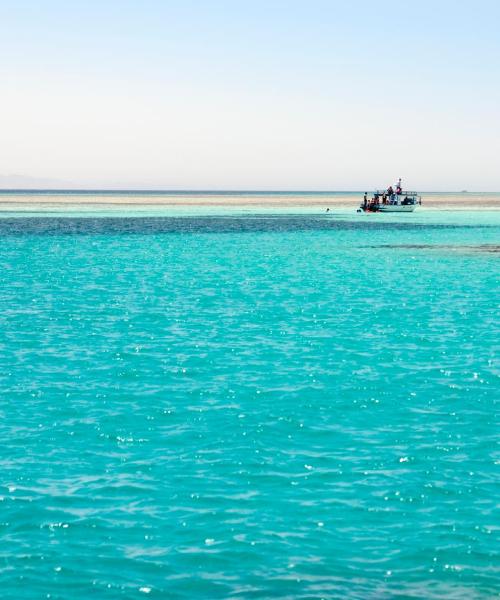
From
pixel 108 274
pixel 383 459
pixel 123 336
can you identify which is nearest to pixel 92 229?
pixel 108 274

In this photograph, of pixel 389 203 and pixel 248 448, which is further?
pixel 389 203

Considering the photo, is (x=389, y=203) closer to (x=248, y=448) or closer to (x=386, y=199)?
(x=386, y=199)

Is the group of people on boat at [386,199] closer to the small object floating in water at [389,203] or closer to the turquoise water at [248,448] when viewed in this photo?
the small object floating in water at [389,203]

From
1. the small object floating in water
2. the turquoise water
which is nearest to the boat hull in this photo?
the small object floating in water

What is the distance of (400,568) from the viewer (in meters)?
12.9

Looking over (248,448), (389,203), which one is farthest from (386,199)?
(248,448)

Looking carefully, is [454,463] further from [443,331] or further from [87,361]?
[443,331]

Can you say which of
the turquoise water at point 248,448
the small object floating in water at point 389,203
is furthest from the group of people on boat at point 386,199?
the turquoise water at point 248,448

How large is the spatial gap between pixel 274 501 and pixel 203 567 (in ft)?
9.32

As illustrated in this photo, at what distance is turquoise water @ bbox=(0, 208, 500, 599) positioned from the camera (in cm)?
1297

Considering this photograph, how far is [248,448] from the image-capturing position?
18.5 meters

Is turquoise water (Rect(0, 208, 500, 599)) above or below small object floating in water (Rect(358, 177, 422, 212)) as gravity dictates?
below

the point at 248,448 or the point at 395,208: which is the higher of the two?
the point at 395,208

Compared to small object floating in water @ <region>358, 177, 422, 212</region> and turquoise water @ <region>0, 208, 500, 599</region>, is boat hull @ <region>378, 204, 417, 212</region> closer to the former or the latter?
small object floating in water @ <region>358, 177, 422, 212</region>
